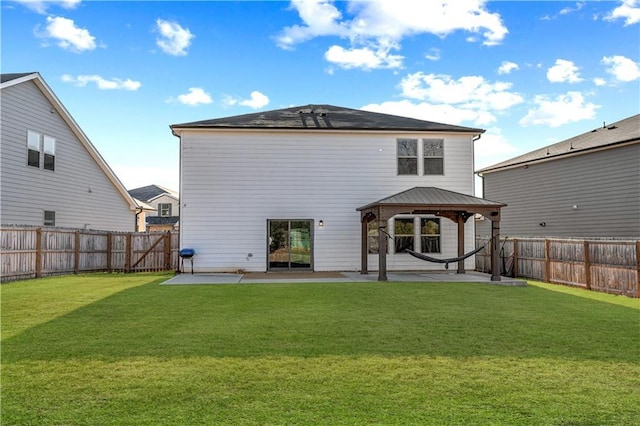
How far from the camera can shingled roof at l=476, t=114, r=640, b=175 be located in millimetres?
16609

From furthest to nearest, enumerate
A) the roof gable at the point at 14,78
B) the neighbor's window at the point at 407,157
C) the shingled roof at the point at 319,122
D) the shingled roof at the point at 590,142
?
the shingled roof at the point at 590,142 < the neighbor's window at the point at 407,157 < the shingled roof at the point at 319,122 < the roof gable at the point at 14,78

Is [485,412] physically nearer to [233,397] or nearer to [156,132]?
[233,397]

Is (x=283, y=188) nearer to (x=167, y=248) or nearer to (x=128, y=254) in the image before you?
(x=167, y=248)

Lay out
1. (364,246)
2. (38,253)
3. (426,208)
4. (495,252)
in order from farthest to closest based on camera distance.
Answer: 1. (364,246)
2. (38,253)
3. (426,208)
4. (495,252)

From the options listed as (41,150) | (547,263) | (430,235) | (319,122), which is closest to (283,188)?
(319,122)

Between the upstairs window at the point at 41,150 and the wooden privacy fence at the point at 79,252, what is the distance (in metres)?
3.13

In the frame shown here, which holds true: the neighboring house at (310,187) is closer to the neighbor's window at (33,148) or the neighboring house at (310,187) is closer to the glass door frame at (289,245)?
the glass door frame at (289,245)

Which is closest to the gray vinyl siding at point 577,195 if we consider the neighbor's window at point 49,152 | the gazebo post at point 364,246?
the gazebo post at point 364,246

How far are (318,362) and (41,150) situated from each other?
16.3m

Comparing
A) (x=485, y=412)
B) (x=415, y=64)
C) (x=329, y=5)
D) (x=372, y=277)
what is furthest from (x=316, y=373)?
(x=415, y=64)

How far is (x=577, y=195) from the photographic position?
708 inches

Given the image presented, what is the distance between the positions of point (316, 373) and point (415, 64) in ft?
48.3

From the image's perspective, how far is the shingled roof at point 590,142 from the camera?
1661 cm

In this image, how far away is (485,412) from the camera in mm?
3424
